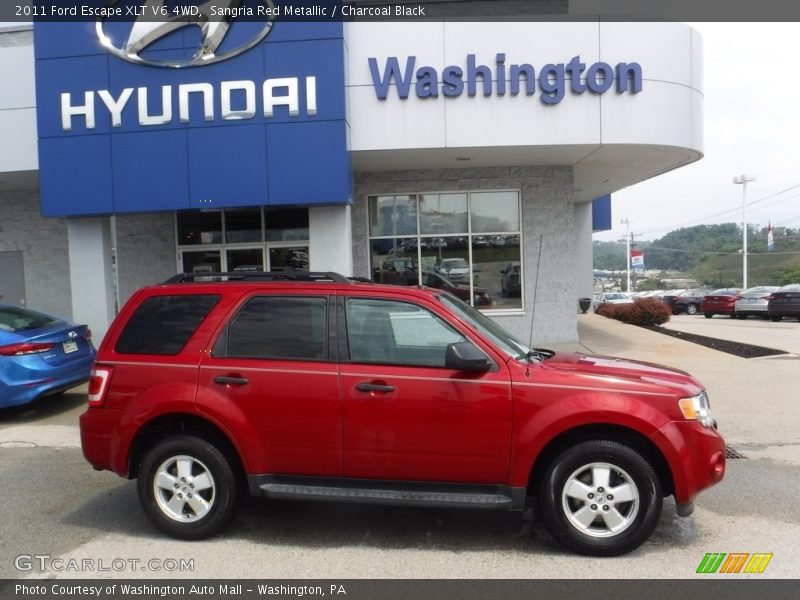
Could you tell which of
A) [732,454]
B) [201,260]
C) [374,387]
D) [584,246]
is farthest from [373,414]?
[584,246]

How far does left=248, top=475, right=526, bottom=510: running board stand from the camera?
415 cm

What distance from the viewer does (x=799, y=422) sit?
7.74 metres

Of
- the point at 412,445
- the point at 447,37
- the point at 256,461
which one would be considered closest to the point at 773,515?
the point at 412,445

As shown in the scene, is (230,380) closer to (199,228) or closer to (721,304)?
(199,228)

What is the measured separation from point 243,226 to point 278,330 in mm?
9513

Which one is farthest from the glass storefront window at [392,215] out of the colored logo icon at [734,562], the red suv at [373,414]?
the colored logo icon at [734,562]

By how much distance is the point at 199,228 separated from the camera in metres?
13.8

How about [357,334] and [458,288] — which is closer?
[357,334]

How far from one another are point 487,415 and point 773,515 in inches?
101

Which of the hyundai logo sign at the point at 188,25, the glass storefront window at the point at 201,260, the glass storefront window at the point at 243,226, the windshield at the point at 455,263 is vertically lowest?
the windshield at the point at 455,263

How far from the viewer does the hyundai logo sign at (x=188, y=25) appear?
35.7ft

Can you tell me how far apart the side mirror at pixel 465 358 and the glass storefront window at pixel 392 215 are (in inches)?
388

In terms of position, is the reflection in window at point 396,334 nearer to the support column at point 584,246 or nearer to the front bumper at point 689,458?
the front bumper at point 689,458
